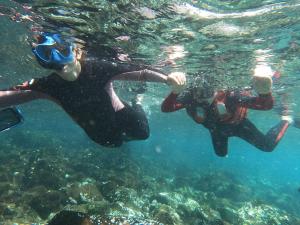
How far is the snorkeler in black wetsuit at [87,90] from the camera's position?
614 cm

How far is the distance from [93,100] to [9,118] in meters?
1.99

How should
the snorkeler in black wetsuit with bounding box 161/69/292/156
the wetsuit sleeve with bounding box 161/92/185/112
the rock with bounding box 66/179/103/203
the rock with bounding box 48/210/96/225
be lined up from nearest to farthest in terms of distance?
the rock with bounding box 48/210/96/225 → the wetsuit sleeve with bounding box 161/92/185/112 → the snorkeler in black wetsuit with bounding box 161/69/292/156 → the rock with bounding box 66/179/103/203

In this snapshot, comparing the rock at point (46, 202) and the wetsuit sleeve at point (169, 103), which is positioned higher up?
the wetsuit sleeve at point (169, 103)

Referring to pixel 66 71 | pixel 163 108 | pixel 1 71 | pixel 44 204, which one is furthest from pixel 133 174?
pixel 1 71

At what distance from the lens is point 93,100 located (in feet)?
22.0

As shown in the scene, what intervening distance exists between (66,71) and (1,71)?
21517mm

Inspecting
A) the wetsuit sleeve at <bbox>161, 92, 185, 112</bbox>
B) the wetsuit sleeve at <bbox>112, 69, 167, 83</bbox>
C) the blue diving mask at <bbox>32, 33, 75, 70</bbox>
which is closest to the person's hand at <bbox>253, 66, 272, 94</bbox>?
the wetsuit sleeve at <bbox>161, 92, 185, 112</bbox>

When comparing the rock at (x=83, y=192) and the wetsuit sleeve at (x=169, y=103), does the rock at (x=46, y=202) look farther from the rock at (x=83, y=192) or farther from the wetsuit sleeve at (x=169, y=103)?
the wetsuit sleeve at (x=169, y=103)

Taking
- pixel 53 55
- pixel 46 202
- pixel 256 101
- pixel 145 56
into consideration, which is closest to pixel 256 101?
pixel 256 101

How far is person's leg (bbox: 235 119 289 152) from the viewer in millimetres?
11531

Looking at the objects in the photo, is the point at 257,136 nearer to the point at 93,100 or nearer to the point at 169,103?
the point at 169,103

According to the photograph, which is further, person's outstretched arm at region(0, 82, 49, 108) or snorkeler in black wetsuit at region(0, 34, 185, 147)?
snorkeler in black wetsuit at region(0, 34, 185, 147)

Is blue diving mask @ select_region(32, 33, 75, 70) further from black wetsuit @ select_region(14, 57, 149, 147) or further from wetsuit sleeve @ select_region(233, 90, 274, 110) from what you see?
wetsuit sleeve @ select_region(233, 90, 274, 110)

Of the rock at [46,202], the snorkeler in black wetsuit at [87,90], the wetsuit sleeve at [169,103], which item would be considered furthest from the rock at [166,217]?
the snorkeler in black wetsuit at [87,90]
